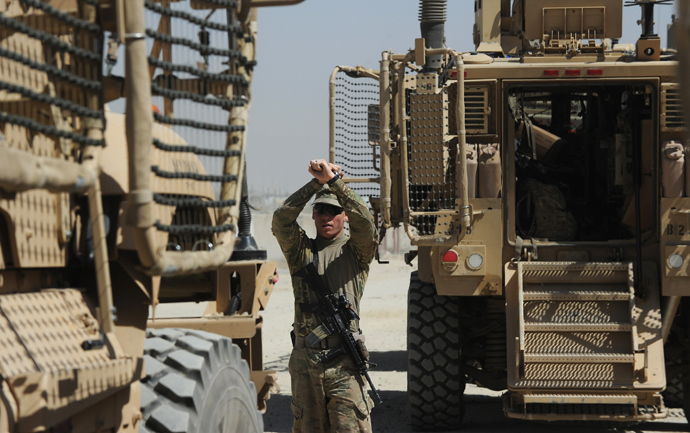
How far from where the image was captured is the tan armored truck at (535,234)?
22.4 ft

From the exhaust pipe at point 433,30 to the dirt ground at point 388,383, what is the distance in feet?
9.48

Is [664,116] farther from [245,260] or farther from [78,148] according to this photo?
[78,148]

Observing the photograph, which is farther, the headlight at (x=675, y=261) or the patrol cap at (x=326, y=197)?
the headlight at (x=675, y=261)

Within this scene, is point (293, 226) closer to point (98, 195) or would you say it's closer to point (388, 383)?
point (98, 195)

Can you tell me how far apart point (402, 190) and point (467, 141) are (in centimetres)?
64

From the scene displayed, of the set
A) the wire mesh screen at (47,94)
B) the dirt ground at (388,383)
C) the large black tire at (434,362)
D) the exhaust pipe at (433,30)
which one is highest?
the exhaust pipe at (433,30)

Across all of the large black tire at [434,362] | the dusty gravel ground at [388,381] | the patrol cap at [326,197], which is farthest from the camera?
the dusty gravel ground at [388,381]

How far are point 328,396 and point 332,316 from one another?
422 millimetres

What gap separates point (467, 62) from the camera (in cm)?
731

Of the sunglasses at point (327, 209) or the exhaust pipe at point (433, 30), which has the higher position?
the exhaust pipe at point (433, 30)

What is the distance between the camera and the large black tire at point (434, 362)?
7406 millimetres

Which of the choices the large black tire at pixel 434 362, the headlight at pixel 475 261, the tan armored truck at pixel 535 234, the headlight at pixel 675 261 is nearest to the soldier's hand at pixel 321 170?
the tan armored truck at pixel 535 234

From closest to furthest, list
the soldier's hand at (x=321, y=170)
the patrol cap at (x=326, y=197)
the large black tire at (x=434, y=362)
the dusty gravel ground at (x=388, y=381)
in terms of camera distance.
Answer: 1. the soldier's hand at (x=321, y=170)
2. the patrol cap at (x=326, y=197)
3. the large black tire at (x=434, y=362)
4. the dusty gravel ground at (x=388, y=381)

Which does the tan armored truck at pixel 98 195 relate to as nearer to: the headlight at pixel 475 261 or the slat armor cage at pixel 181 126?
the slat armor cage at pixel 181 126
